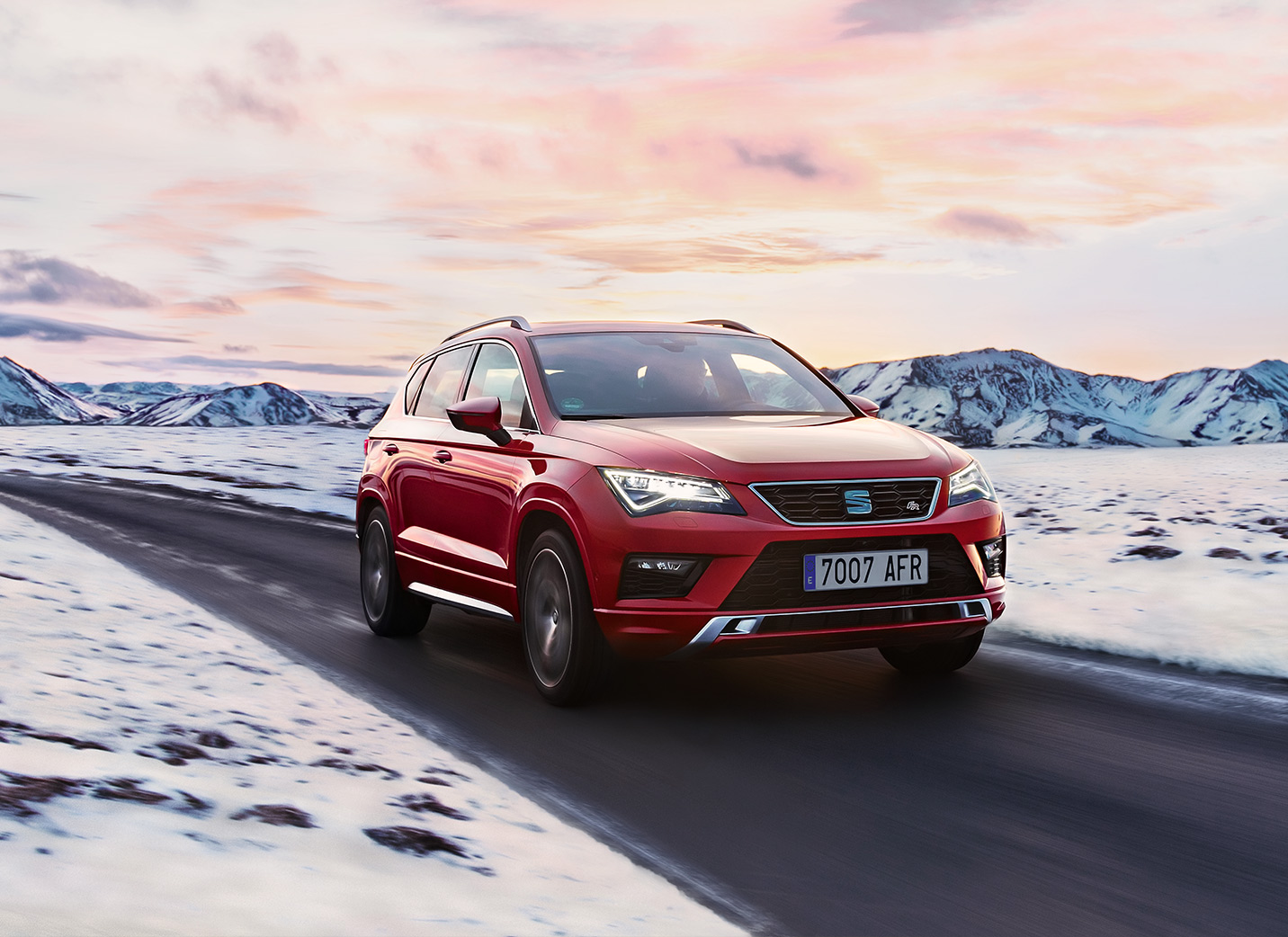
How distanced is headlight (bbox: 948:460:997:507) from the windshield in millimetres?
938

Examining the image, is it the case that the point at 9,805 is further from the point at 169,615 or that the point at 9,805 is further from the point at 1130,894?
the point at 169,615

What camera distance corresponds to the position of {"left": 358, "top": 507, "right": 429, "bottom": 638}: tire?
7805mm

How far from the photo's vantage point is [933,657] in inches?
259

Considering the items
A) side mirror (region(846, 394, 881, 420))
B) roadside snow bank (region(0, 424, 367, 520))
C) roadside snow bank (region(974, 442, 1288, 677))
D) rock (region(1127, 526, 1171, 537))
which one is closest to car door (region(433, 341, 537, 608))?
side mirror (region(846, 394, 881, 420))

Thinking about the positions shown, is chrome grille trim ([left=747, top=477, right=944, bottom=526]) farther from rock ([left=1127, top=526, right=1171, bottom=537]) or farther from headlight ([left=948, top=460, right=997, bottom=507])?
rock ([left=1127, top=526, right=1171, bottom=537])

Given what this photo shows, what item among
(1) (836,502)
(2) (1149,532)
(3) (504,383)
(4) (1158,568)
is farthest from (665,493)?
(2) (1149,532)

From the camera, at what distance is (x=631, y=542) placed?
532 centimetres

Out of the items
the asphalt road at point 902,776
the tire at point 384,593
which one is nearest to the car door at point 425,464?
the tire at point 384,593

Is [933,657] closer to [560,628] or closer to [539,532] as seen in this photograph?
[560,628]

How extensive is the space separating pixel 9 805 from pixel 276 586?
671cm

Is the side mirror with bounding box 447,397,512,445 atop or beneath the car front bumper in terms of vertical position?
atop

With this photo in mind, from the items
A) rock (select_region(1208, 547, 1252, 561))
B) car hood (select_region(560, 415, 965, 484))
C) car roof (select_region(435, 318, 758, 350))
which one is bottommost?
rock (select_region(1208, 547, 1252, 561))

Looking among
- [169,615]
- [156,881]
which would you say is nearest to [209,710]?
[156,881]

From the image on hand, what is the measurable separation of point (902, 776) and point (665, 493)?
1501 mm
